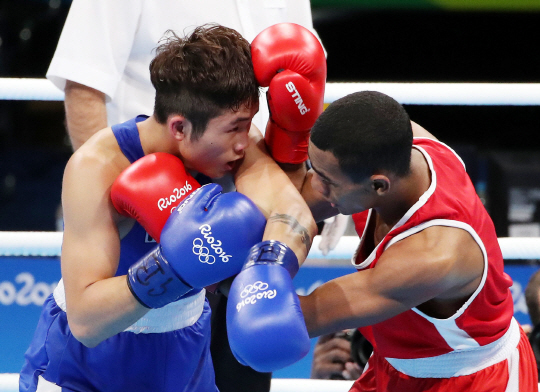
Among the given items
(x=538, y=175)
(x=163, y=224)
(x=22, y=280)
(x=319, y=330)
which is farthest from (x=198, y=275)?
(x=538, y=175)

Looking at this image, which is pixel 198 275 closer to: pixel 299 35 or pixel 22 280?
pixel 299 35

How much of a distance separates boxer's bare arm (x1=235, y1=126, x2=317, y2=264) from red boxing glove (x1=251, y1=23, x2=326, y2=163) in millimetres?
94

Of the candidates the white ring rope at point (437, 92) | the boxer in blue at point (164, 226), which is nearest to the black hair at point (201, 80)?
the boxer in blue at point (164, 226)

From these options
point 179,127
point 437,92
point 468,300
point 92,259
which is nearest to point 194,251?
point 92,259

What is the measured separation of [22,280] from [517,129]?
516 centimetres

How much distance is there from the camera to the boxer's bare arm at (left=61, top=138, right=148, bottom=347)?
1392 millimetres

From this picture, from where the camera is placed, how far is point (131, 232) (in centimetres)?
160

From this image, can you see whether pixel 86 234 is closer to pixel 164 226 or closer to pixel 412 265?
pixel 164 226

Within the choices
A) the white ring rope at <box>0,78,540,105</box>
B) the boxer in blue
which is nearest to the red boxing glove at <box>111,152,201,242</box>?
the boxer in blue

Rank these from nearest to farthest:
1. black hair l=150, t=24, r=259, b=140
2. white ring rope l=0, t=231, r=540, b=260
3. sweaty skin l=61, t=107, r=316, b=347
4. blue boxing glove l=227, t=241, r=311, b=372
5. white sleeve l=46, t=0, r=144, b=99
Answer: blue boxing glove l=227, t=241, r=311, b=372 → sweaty skin l=61, t=107, r=316, b=347 → black hair l=150, t=24, r=259, b=140 → white sleeve l=46, t=0, r=144, b=99 → white ring rope l=0, t=231, r=540, b=260

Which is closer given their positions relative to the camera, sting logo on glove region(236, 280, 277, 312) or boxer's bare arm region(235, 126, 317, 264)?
sting logo on glove region(236, 280, 277, 312)

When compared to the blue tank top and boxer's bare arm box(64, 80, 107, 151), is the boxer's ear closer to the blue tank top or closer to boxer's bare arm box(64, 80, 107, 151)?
the blue tank top

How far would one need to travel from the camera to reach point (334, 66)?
6.82 m

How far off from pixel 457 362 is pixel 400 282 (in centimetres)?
32
